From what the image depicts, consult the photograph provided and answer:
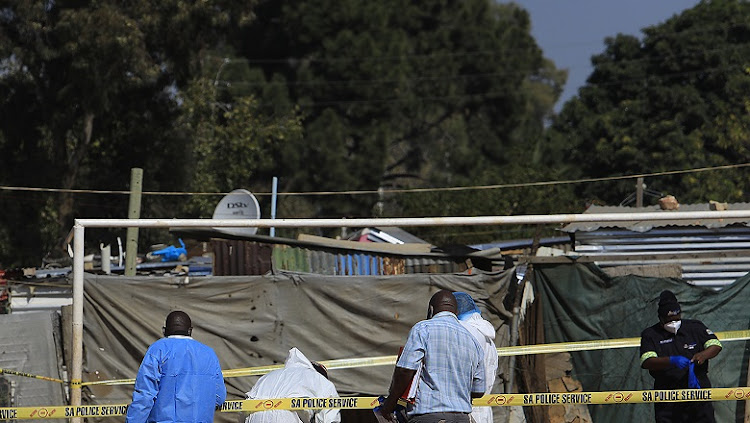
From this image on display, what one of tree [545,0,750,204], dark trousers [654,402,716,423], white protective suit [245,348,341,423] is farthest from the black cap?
tree [545,0,750,204]

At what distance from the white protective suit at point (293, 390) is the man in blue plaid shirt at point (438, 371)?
1.32m

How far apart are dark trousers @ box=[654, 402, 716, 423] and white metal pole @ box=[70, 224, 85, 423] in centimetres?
534

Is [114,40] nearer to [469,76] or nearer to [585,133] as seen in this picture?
[585,133]

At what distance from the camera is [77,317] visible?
962cm

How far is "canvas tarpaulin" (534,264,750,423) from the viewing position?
35.8 feet

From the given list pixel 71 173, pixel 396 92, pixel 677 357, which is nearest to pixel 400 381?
pixel 677 357

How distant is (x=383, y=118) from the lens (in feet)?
140

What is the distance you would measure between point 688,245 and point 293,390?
24.4 feet

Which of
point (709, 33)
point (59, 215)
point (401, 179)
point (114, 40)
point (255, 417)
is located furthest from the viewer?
point (401, 179)

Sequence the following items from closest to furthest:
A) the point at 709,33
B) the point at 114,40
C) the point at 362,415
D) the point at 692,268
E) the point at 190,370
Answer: the point at 190,370
the point at 362,415
the point at 692,268
the point at 114,40
the point at 709,33

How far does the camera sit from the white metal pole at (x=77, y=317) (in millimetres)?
9523

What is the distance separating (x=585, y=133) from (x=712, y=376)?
31.7 meters

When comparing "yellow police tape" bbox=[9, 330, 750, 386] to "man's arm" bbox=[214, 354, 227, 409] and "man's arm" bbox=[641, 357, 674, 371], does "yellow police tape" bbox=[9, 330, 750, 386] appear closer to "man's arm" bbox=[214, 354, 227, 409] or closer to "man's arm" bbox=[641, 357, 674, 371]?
"man's arm" bbox=[641, 357, 674, 371]

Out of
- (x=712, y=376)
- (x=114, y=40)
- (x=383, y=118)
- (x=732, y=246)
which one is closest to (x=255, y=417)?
(x=712, y=376)
